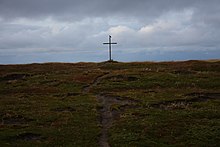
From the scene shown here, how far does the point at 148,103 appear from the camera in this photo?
37156 millimetres

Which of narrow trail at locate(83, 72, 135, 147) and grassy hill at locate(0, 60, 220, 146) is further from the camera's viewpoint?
narrow trail at locate(83, 72, 135, 147)

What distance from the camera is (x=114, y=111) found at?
35156 millimetres

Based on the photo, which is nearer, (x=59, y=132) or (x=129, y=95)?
(x=59, y=132)

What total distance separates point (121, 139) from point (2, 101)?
2232cm

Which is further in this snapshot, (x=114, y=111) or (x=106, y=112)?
(x=114, y=111)

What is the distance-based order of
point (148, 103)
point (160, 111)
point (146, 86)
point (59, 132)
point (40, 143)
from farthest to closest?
point (146, 86), point (148, 103), point (160, 111), point (59, 132), point (40, 143)

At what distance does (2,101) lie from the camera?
4122 centimetres

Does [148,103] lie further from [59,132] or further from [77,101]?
[59,132]

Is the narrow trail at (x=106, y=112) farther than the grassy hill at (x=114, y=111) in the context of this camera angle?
Yes

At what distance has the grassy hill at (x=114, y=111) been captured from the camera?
82.1 ft

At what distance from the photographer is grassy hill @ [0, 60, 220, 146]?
25031mm

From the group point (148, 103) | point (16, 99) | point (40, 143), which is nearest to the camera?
point (40, 143)

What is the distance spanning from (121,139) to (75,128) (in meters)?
5.04

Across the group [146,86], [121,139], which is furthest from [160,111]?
[146,86]
